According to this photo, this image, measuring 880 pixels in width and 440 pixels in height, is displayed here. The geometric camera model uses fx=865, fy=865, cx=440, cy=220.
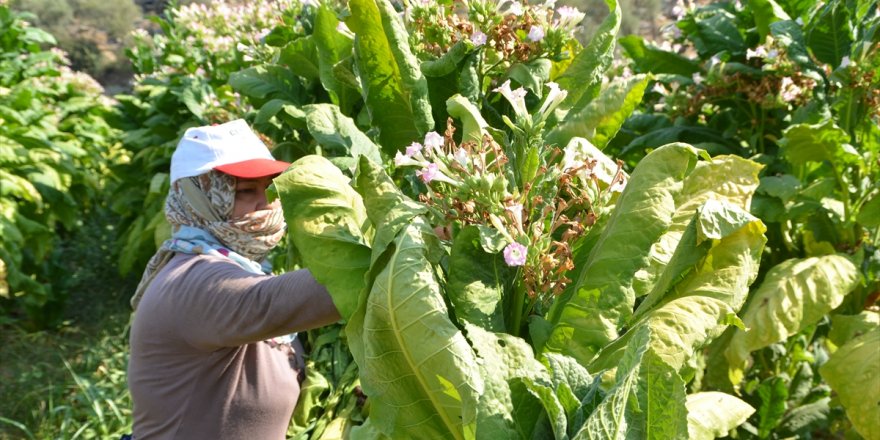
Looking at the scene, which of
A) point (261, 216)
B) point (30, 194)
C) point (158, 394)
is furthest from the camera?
point (30, 194)

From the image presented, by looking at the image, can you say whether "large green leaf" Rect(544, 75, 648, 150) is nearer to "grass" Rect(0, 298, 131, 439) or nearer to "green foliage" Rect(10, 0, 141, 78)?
"grass" Rect(0, 298, 131, 439)

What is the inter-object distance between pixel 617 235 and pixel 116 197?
657cm

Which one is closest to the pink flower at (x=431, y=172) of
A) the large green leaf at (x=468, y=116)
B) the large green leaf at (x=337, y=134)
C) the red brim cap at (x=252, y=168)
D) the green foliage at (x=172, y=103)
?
the large green leaf at (x=468, y=116)

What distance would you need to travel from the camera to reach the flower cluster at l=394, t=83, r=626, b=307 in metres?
1.49

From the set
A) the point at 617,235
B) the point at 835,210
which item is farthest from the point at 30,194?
the point at 617,235

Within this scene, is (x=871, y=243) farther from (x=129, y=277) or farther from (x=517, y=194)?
(x=129, y=277)

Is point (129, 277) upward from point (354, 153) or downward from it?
downward

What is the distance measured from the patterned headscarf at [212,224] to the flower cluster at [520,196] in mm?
1089

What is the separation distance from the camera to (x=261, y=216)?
2.66 meters

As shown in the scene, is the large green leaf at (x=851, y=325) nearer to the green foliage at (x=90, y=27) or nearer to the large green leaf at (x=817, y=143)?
the large green leaf at (x=817, y=143)

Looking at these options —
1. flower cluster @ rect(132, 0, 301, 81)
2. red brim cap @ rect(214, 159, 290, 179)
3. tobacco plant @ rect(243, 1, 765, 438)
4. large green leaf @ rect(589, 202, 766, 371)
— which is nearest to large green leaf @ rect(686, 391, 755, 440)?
tobacco plant @ rect(243, 1, 765, 438)

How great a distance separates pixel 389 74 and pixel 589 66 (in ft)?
1.54

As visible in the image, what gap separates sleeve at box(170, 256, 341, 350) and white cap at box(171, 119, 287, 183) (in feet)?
0.98

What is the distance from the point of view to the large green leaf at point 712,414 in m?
1.87
